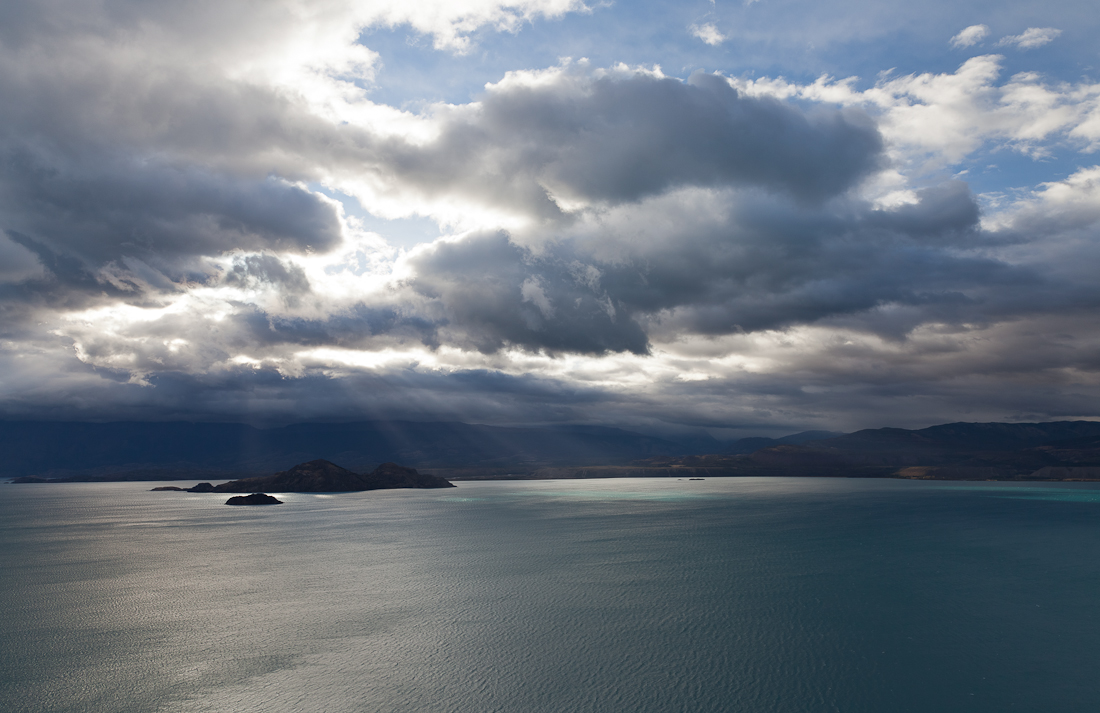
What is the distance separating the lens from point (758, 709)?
24.1 metres

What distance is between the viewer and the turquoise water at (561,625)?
26.0 meters

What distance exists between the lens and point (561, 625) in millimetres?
36281

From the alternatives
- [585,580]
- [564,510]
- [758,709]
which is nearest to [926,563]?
[585,580]

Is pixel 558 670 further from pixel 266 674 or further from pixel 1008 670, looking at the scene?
pixel 1008 670

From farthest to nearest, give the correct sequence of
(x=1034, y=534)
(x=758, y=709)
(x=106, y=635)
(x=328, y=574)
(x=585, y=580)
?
(x=1034, y=534), (x=328, y=574), (x=585, y=580), (x=106, y=635), (x=758, y=709)

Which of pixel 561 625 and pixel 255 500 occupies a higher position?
pixel 561 625

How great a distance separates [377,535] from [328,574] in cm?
3241

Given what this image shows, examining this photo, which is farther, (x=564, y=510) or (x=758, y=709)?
(x=564, y=510)

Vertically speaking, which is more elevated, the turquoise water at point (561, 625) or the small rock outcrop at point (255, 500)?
the turquoise water at point (561, 625)

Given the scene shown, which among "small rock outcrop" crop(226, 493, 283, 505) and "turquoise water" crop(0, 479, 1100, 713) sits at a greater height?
"turquoise water" crop(0, 479, 1100, 713)

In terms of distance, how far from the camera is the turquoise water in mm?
26031

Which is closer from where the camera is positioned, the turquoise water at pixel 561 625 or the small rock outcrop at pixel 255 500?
the turquoise water at pixel 561 625

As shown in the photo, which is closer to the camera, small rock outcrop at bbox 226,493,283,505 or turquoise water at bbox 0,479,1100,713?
turquoise water at bbox 0,479,1100,713

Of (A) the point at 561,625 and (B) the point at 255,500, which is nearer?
(A) the point at 561,625
